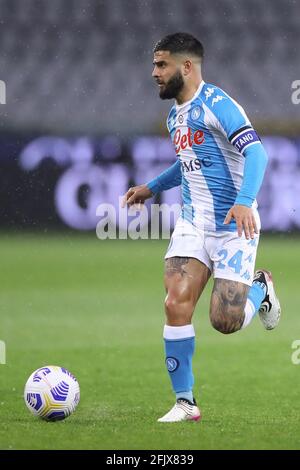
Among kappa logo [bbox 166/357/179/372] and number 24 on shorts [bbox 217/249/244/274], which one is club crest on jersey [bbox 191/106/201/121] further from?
kappa logo [bbox 166/357/179/372]

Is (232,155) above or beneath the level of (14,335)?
above

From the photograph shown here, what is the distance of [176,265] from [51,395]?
0.94 metres

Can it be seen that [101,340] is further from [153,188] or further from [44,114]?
[44,114]

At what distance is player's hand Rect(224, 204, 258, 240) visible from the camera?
520 cm

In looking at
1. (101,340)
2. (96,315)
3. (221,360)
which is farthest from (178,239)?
(96,315)

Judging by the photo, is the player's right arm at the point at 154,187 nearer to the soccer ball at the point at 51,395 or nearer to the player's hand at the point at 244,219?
the player's hand at the point at 244,219

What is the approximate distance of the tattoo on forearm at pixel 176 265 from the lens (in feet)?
18.2

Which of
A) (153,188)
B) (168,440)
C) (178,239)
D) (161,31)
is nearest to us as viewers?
(168,440)

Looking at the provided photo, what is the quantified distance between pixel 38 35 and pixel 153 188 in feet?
35.3

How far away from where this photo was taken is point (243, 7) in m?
16.3

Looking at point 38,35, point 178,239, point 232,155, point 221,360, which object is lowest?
point 221,360


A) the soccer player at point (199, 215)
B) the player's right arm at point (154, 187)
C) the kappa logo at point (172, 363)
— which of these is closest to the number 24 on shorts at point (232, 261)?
the soccer player at point (199, 215)

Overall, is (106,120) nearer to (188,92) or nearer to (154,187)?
(154,187)

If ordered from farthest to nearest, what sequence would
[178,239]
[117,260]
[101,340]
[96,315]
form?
[117,260] → [96,315] → [101,340] → [178,239]
